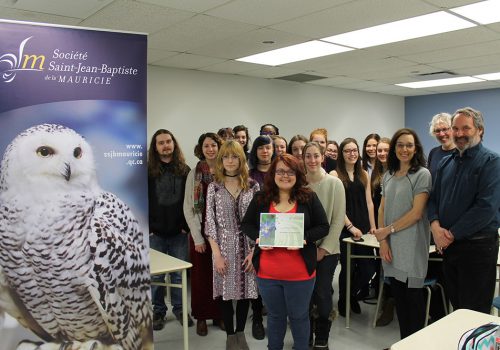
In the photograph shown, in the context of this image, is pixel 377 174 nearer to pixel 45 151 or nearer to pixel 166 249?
pixel 166 249

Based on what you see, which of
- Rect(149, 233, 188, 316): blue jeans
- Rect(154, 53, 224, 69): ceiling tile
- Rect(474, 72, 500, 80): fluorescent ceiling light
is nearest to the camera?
Rect(149, 233, 188, 316): blue jeans

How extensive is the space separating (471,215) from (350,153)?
4.63 feet

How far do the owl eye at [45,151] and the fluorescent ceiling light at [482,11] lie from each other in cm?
320

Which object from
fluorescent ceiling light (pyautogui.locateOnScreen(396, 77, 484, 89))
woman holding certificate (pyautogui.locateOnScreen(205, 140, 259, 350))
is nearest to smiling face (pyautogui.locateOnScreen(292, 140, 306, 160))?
woman holding certificate (pyautogui.locateOnScreen(205, 140, 259, 350))

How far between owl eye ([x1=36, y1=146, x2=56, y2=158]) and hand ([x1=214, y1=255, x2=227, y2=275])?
4.28 feet

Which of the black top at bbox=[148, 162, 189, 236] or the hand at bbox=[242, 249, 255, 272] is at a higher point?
the black top at bbox=[148, 162, 189, 236]

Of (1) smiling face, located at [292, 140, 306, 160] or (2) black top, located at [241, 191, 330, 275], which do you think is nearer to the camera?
(2) black top, located at [241, 191, 330, 275]

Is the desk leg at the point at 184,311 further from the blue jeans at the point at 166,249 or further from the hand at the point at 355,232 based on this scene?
the hand at the point at 355,232

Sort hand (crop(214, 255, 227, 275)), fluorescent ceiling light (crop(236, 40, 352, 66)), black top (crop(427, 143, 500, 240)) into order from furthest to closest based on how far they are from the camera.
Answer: fluorescent ceiling light (crop(236, 40, 352, 66)) < hand (crop(214, 255, 227, 275)) < black top (crop(427, 143, 500, 240))

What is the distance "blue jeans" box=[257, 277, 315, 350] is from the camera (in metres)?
2.54

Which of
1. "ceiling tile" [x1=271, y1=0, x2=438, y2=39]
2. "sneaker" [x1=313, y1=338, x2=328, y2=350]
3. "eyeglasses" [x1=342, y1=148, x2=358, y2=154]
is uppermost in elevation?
"ceiling tile" [x1=271, y1=0, x2=438, y2=39]

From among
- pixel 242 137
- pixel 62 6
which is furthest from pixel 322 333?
pixel 62 6

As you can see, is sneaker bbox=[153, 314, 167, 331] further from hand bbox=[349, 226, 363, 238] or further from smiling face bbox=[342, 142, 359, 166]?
smiling face bbox=[342, 142, 359, 166]

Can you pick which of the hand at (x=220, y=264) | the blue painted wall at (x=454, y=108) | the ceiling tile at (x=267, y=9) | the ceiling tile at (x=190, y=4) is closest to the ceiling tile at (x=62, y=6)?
the ceiling tile at (x=190, y=4)
